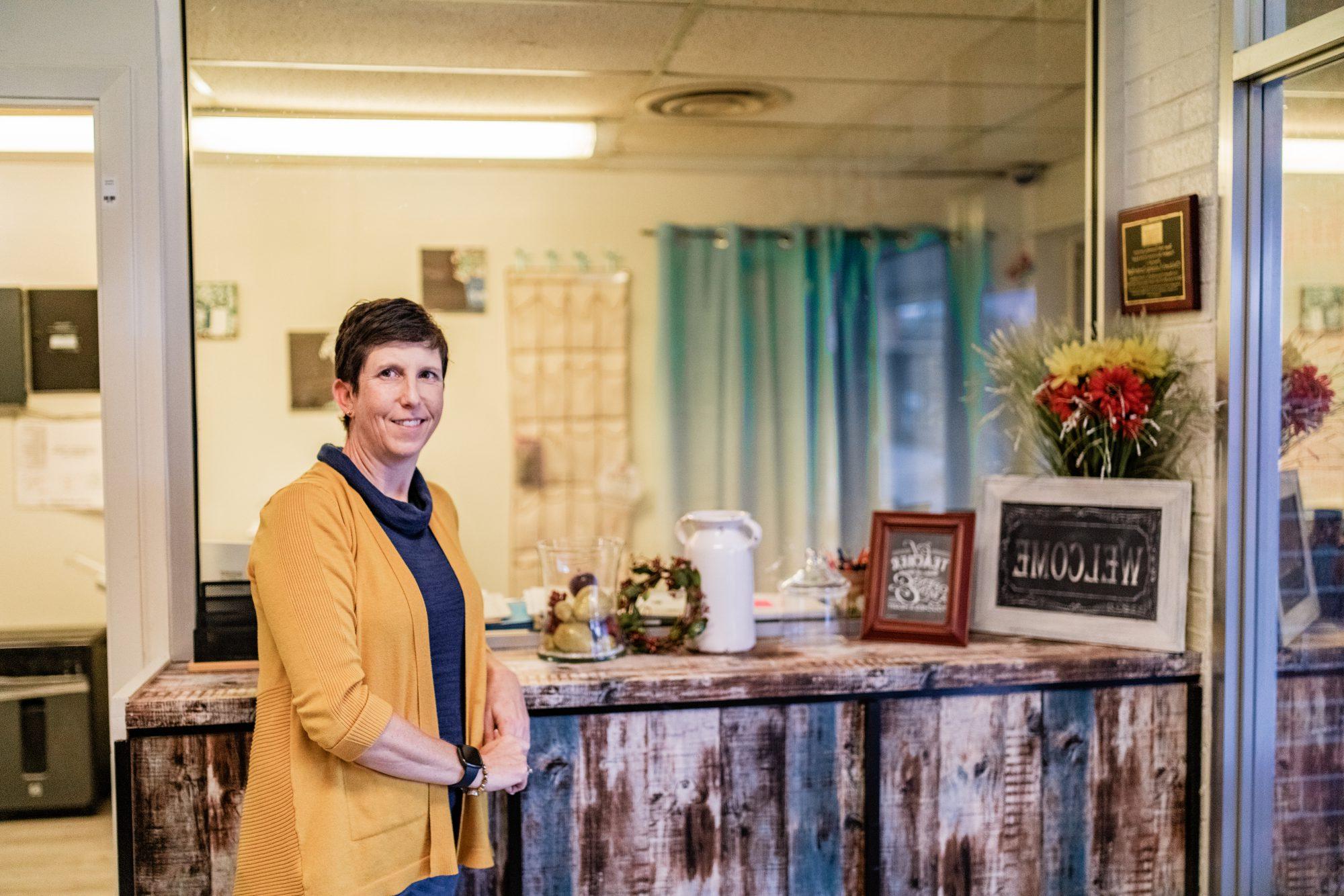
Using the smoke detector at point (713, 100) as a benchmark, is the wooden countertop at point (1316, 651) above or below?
below

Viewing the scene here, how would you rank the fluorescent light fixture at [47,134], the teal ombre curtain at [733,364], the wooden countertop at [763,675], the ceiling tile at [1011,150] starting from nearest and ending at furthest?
1. the wooden countertop at [763,675]
2. the fluorescent light fixture at [47,134]
3. the ceiling tile at [1011,150]
4. the teal ombre curtain at [733,364]

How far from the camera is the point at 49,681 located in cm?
211

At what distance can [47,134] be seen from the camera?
197cm

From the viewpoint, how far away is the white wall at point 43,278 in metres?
1.99

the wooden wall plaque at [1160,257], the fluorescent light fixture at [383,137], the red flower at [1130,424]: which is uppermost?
the fluorescent light fixture at [383,137]

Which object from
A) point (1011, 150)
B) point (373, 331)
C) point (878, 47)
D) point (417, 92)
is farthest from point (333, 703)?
point (1011, 150)

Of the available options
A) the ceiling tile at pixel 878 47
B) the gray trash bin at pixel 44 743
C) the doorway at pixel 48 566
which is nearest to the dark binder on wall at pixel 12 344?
the doorway at pixel 48 566

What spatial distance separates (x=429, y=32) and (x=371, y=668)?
56.1 inches

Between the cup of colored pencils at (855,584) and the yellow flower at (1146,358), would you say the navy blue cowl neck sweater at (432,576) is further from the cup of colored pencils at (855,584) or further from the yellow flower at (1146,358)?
the yellow flower at (1146,358)

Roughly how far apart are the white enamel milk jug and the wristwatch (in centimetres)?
60

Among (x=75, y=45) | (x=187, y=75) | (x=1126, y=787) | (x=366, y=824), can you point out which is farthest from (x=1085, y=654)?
(x=75, y=45)

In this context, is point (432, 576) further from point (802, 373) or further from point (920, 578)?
point (802, 373)

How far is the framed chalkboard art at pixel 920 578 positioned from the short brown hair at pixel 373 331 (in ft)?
3.41

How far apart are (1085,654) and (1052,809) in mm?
286
